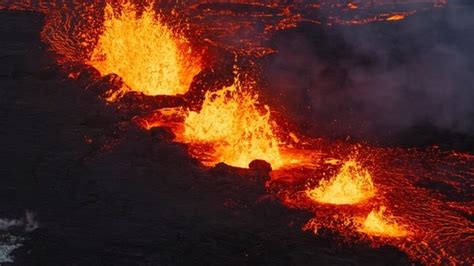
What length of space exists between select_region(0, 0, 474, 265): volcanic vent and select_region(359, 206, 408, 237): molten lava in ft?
0.06

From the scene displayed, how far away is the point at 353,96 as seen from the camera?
10.9 meters

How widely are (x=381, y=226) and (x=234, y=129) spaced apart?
9.15 feet

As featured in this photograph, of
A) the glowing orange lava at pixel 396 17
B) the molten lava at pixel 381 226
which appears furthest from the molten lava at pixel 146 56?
the glowing orange lava at pixel 396 17

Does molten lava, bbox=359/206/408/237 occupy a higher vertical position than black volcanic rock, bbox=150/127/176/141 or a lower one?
lower

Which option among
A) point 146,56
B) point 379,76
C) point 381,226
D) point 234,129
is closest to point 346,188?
point 381,226

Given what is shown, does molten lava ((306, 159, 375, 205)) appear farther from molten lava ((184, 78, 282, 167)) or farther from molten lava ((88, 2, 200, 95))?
molten lava ((88, 2, 200, 95))

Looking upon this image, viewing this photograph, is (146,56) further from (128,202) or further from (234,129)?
(128,202)

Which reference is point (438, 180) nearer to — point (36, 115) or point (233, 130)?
point (233, 130)

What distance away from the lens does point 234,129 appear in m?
9.50

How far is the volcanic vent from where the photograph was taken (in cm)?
715

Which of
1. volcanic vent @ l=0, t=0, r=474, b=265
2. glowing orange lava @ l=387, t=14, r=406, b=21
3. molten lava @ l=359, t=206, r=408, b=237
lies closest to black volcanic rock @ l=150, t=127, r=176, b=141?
volcanic vent @ l=0, t=0, r=474, b=265

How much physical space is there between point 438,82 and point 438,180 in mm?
3262

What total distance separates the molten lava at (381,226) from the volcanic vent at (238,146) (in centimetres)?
2

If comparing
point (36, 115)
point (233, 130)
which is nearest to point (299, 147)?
point (233, 130)
